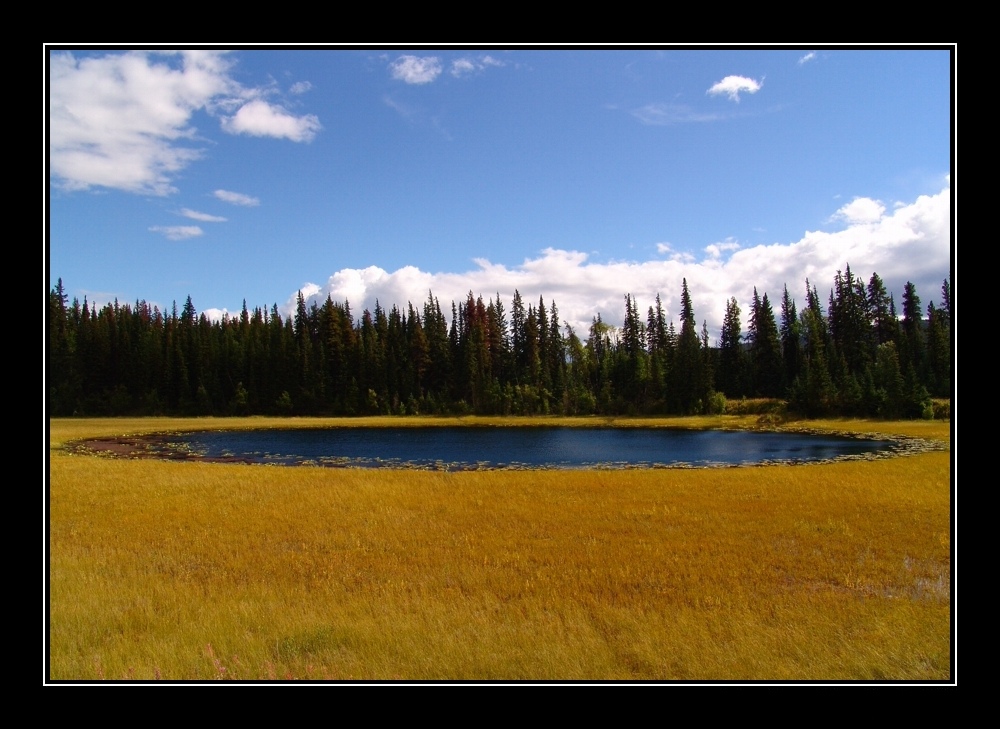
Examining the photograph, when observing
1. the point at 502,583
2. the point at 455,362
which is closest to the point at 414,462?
the point at 502,583

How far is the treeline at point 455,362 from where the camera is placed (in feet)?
358

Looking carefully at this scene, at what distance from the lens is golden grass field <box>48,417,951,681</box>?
9.69 meters

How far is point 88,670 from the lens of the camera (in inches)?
367

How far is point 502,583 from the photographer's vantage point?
557 inches

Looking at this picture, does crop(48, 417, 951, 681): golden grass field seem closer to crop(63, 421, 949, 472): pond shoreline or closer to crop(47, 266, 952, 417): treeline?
crop(63, 421, 949, 472): pond shoreline

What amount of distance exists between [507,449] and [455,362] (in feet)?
247

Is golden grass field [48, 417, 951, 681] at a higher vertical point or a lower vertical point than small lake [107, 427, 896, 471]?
higher

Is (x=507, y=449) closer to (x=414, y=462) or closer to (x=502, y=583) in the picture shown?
(x=414, y=462)

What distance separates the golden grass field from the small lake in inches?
670

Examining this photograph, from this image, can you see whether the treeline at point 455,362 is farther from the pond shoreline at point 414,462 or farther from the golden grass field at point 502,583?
the golden grass field at point 502,583

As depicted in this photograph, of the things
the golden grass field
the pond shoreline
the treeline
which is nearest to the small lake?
the pond shoreline
